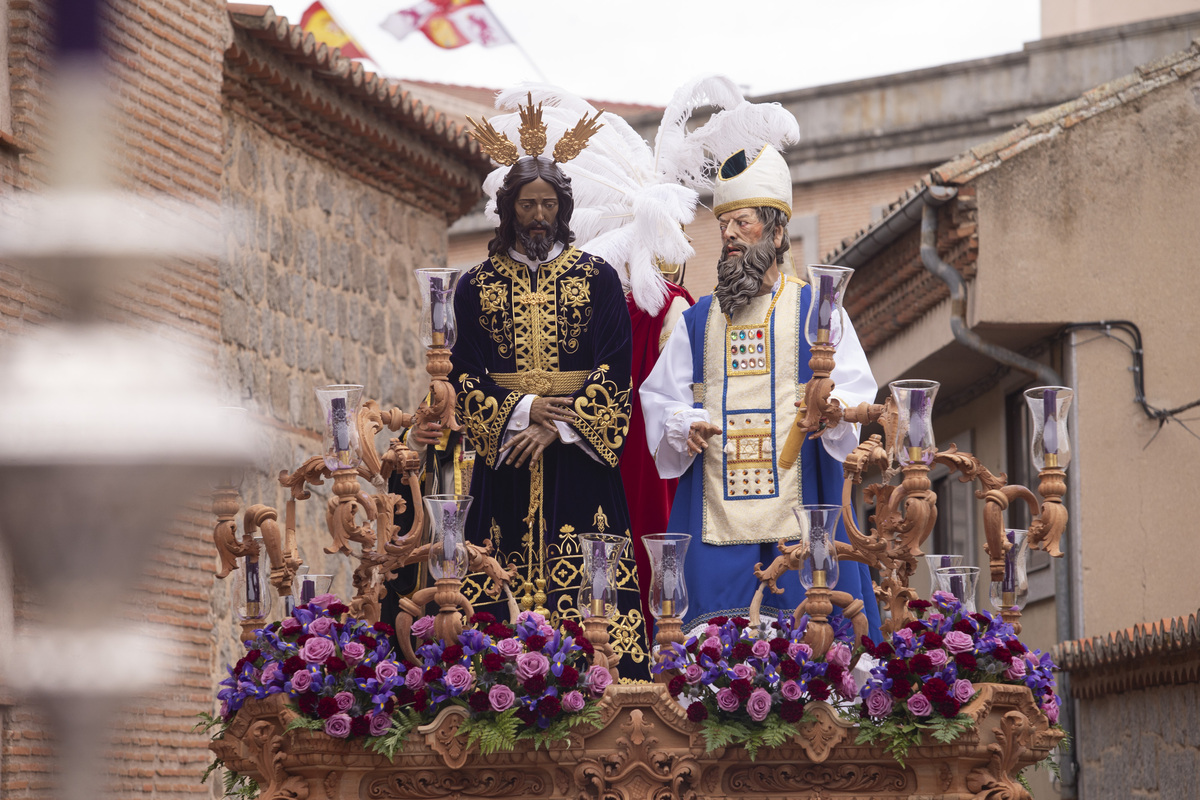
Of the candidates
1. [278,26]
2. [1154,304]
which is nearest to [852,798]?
[278,26]

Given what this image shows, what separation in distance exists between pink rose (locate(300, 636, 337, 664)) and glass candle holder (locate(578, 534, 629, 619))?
78cm

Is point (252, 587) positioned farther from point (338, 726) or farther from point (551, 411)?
point (551, 411)

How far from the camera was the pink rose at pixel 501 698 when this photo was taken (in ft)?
16.0

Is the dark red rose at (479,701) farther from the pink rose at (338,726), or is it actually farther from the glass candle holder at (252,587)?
the glass candle holder at (252,587)

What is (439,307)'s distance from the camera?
5.19 m

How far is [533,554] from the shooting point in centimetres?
583

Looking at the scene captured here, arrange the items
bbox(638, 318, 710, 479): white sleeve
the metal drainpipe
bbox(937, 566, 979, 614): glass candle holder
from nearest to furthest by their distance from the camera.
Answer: bbox(937, 566, 979, 614): glass candle holder
bbox(638, 318, 710, 479): white sleeve
the metal drainpipe

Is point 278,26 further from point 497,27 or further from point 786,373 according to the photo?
point 497,27

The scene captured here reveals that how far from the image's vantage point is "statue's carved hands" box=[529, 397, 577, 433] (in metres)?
5.75

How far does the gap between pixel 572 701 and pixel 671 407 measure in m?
1.49

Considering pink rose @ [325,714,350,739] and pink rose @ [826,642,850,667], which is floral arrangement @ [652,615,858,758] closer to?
pink rose @ [826,642,850,667]

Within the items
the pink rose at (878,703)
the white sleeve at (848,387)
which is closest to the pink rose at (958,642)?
the pink rose at (878,703)

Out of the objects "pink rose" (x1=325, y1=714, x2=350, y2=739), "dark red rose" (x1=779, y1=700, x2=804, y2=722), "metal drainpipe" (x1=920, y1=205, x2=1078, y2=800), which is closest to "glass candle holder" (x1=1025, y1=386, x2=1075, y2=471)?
"dark red rose" (x1=779, y1=700, x2=804, y2=722)

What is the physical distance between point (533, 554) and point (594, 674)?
96 cm
